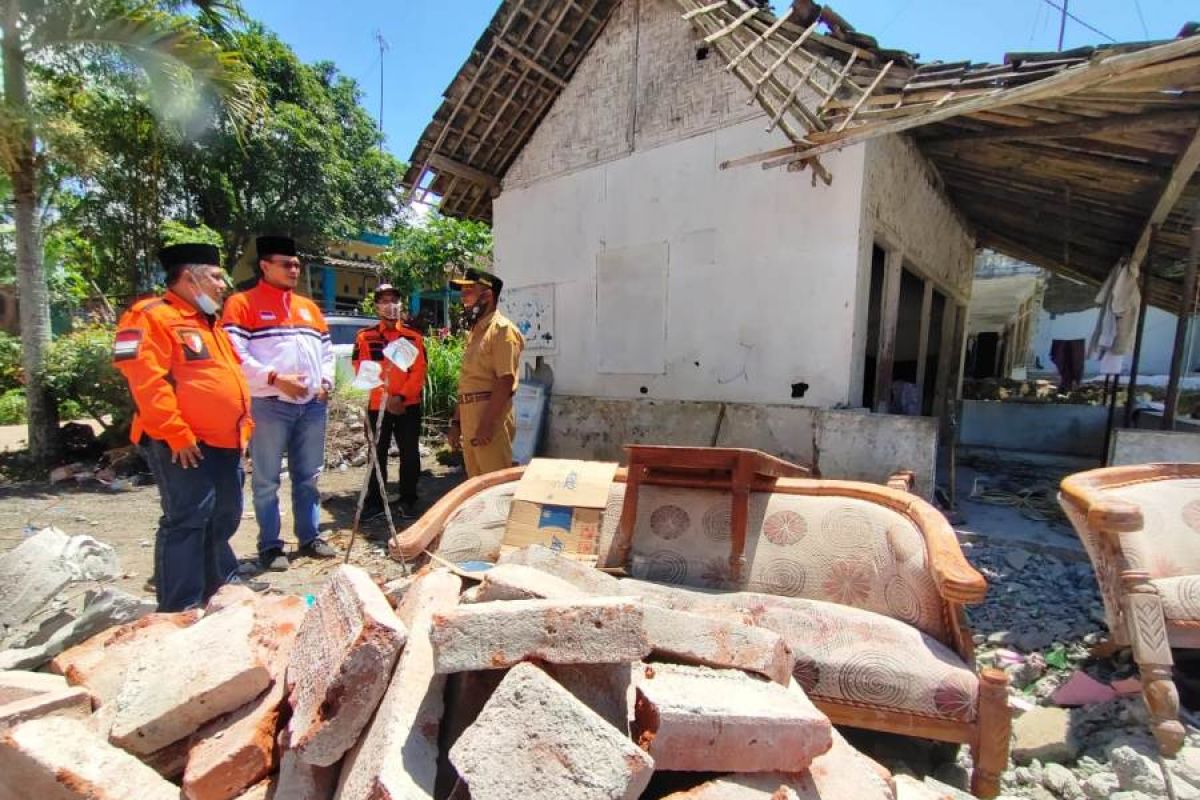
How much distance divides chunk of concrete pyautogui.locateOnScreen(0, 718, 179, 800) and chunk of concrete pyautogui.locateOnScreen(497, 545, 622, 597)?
1.33m

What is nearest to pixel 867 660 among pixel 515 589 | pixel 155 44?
pixel 515 589

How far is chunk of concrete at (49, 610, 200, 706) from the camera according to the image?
6.26 ft

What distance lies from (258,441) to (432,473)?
130 inches

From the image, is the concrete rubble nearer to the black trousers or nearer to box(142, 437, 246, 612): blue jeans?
box(142, 437, 246, 612): blue jeans

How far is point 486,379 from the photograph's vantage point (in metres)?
4.40

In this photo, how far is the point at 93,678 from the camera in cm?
193

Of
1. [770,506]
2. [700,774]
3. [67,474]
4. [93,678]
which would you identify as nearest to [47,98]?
[67,474]

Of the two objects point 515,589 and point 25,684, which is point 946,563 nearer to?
point 515,589

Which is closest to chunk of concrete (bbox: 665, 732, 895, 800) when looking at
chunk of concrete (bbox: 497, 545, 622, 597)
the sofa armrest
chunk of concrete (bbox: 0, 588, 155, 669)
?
the sofa armrest

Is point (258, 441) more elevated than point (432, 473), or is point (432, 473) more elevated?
point (258, 441)

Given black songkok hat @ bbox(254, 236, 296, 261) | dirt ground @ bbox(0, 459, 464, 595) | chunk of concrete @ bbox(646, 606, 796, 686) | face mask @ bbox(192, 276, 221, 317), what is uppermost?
black songkok hat @ bbox(254, 236, 296, 261)

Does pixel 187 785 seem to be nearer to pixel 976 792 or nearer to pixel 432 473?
pixel 976 792

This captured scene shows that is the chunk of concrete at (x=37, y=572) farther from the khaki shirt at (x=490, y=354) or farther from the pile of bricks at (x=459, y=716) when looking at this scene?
the khaki shirt at (x=490, y=354)

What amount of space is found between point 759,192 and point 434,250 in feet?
34.5
